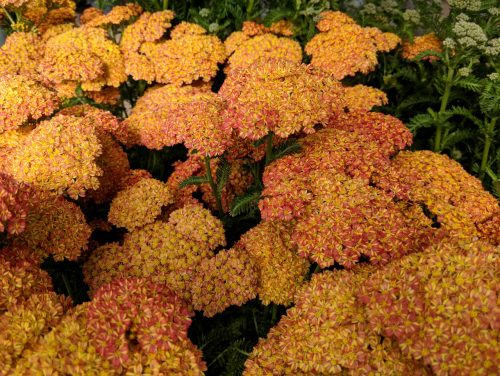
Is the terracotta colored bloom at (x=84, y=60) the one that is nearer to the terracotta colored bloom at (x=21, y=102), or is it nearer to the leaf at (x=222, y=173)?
the terracotta colored bloom at (x=21, y=102)

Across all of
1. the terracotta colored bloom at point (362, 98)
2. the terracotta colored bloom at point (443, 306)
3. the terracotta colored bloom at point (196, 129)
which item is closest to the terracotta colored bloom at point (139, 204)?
the terracotta colored bloom at point (196, 129)

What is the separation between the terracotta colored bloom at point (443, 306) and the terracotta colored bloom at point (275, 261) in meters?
0.50

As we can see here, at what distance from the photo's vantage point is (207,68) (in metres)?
3.23

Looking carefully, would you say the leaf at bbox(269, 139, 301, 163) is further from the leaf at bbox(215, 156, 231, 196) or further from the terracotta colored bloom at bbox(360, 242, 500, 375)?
the terracotta colored bloom at bbox(360, 242, 500, 375)

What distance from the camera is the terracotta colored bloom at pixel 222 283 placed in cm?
196

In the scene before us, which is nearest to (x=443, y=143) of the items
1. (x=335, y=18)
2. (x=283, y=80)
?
(x=335, y=18)

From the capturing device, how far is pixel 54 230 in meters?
2.02

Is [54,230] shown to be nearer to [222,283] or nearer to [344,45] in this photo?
[222,283]

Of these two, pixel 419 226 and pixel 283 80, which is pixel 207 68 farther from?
pixel 419 226

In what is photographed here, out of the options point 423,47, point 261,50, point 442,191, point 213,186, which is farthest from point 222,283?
point 423,47

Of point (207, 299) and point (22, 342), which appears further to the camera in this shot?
point (207, 299)

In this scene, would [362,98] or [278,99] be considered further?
[362,98]

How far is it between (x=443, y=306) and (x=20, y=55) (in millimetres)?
3290

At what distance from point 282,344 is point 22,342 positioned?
3.00 feet
